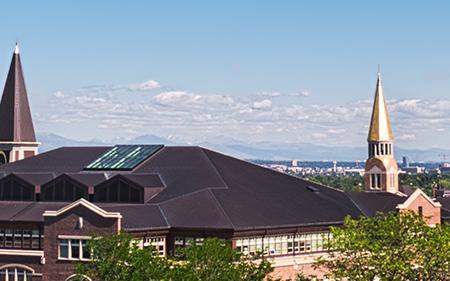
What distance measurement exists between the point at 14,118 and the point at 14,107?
1.15 meters

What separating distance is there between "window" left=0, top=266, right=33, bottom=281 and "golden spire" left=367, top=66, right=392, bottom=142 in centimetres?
6854

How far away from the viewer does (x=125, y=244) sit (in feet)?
181

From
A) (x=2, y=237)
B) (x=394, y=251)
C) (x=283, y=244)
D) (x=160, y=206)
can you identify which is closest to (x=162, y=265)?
(x=394, y=251)

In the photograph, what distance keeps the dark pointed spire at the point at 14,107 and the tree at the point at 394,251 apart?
56489 millimetres

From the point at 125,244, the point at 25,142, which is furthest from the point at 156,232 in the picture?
the point at 25,142

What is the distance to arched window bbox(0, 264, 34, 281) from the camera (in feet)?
238

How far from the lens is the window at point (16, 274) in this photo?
72625 mm

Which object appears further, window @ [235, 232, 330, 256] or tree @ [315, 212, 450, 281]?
window @ [235, 232, 330, 256]

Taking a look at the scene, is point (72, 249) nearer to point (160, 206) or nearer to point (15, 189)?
point (160, 206)

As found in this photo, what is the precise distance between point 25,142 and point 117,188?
103 ft

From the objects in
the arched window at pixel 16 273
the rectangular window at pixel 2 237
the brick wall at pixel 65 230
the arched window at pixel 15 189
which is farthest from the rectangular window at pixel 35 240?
the arched window at pixel 15 189

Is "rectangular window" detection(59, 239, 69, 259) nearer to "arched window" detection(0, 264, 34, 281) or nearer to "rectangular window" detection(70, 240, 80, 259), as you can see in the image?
"rectangular window" detection(70, 240, 80, 259)

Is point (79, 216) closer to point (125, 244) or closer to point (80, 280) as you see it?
point (80, 280)

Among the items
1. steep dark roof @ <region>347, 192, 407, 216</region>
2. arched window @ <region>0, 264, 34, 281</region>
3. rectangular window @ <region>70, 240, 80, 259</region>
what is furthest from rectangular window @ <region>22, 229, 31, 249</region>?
steep dark roof @ <region>347, 192, 407, 216</region>
